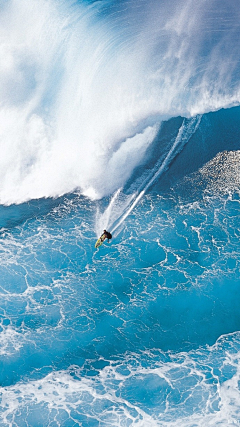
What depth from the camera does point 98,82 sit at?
96875 millimetres

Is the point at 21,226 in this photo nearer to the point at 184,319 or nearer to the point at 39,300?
the point at 39,300

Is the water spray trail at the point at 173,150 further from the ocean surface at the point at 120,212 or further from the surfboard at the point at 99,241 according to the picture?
the surfboard at the point at 99,241

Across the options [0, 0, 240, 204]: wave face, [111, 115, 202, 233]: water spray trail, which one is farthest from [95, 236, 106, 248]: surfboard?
[0, 0, 240, 204]: wave face

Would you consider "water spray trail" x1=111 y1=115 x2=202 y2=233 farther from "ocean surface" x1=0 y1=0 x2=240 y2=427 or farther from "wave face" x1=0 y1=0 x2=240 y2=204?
"wave face" x1=0 y1=0 x2=240 y2=204

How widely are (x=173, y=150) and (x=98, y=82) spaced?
79.4 feet

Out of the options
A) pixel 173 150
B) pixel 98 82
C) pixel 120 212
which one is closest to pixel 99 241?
pixel 120 212

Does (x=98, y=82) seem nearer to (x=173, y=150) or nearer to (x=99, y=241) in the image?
→ (x=173, y=150)

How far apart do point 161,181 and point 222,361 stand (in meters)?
33.9

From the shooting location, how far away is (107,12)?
349 ft

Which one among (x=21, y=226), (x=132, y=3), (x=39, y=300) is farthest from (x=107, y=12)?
(x=39, y=300)

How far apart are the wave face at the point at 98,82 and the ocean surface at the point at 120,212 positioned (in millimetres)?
306

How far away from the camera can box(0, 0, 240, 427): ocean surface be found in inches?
2247

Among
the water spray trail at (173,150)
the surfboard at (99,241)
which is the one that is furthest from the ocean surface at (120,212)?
the surfboard at (99,241)

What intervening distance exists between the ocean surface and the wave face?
306mm
